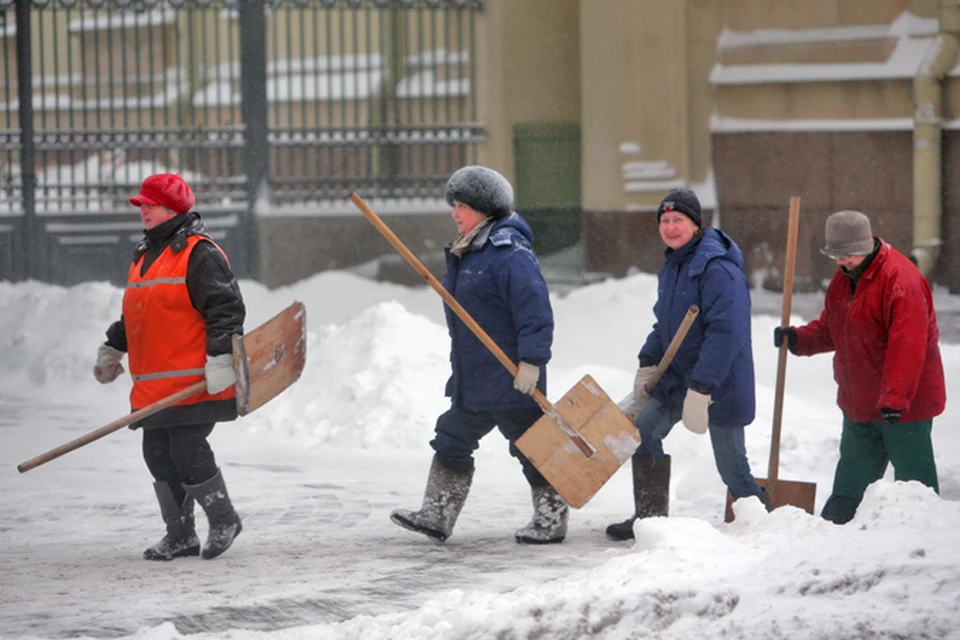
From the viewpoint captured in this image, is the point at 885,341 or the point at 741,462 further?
the point at 741,462

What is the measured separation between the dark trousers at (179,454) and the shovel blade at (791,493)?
87.6 inches

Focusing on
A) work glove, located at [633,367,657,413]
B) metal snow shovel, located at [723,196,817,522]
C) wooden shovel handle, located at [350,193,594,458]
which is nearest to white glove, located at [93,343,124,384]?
wooden shovel handle, located at [350,193,594,458]

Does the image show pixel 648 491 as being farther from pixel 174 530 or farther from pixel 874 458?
pixel 174 530

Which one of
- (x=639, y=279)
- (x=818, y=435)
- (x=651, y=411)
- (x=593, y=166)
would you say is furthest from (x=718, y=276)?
(x=593, y=166)

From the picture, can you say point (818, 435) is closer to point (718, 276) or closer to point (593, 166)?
point (718, 276)

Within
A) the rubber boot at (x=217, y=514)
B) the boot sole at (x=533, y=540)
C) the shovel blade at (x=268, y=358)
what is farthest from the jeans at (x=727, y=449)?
the rubber boot at (x=217, y=514)

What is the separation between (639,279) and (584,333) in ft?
3.53

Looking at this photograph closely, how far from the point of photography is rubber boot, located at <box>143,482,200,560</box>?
6.05 m

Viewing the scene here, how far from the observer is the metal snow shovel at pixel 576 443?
6062 mm

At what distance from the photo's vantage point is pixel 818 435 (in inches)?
305

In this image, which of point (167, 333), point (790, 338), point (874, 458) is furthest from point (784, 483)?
point (167, 333)

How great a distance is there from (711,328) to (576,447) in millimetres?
751

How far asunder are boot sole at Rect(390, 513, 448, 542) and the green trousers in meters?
1.64

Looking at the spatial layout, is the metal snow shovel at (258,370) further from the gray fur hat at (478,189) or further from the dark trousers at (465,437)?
the gray fur hat at (478,189)
